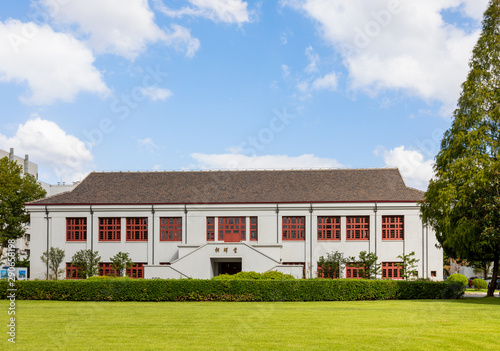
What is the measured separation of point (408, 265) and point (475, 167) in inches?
600

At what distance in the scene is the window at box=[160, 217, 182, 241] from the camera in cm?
4216

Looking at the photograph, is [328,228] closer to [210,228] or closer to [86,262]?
[210,228]

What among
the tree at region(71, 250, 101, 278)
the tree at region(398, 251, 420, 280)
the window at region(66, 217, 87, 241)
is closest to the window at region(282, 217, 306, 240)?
the tree at region(398, 251, 420, 280)

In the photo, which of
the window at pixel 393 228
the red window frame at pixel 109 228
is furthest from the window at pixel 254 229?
the red window frame at pixel 109 228

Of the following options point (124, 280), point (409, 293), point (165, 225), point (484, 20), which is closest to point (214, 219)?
point (165, 225)

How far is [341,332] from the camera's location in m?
14.6

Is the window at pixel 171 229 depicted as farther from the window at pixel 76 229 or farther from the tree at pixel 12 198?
the tree at pixel 12 198

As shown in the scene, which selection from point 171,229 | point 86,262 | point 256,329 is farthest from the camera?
point 171,229

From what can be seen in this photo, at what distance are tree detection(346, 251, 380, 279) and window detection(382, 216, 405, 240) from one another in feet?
8.27

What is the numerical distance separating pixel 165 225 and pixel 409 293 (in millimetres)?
21605

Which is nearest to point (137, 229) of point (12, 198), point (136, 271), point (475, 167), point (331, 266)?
point (136, 271)

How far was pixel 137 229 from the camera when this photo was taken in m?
42.6

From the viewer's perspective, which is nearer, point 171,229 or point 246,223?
point 246,223

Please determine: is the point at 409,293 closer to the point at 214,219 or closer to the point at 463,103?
the point at 463,103
